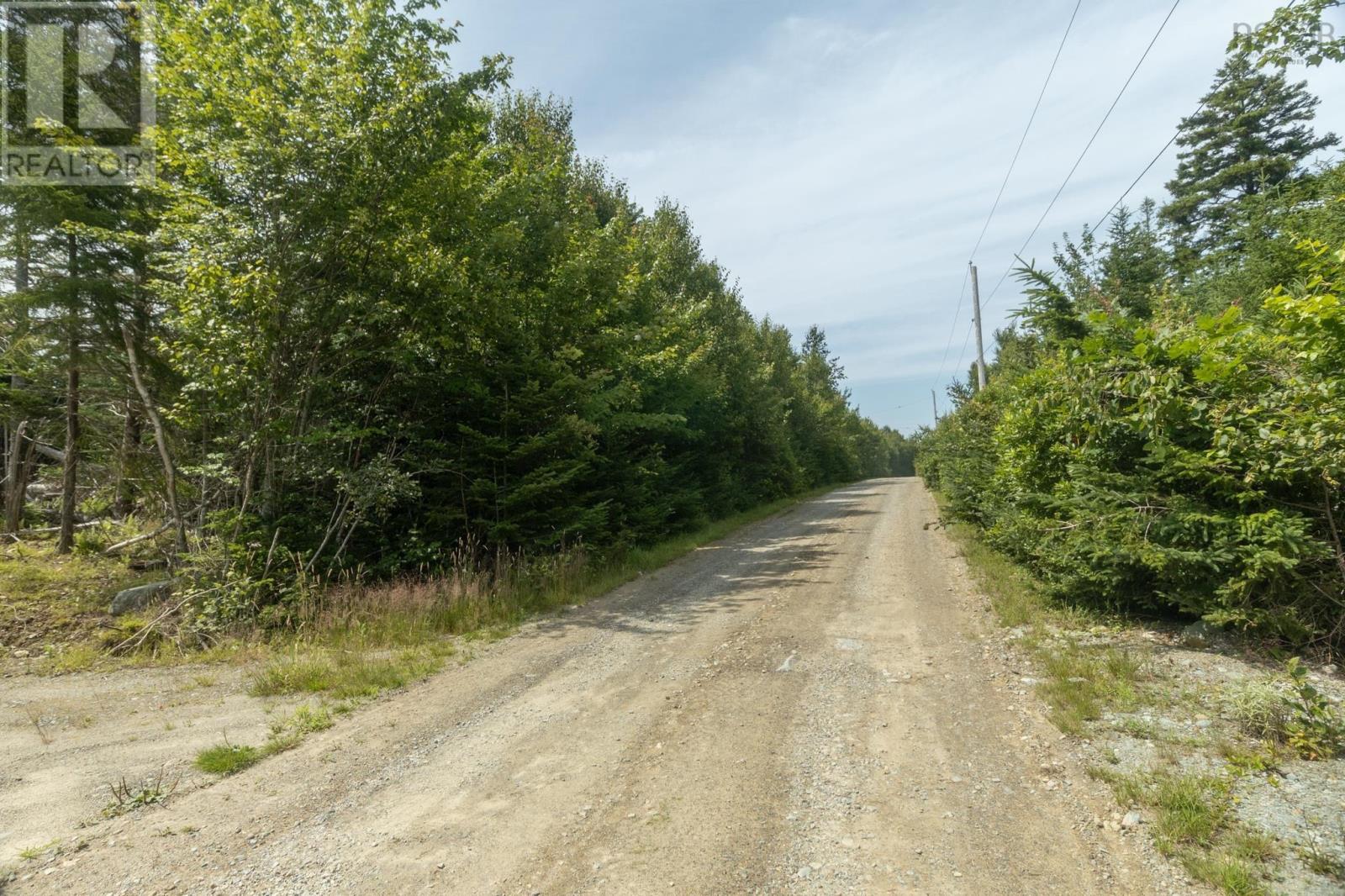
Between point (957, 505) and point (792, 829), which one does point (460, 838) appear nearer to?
point (792, 829)

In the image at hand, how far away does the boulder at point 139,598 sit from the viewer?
9.26 metres

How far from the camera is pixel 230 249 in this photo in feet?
27.5

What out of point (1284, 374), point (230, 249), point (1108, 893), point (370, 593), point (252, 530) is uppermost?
point (230, 249)

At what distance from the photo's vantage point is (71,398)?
1263cm

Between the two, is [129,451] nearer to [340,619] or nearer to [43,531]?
[43,531]

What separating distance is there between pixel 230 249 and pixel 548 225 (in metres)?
6.38

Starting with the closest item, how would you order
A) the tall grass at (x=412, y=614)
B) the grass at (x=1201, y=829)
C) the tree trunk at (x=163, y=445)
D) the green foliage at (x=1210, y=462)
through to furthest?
the grass at (x=1201, y=829), the green foliage at (x=1210, y=462), the tall grass at (x=412, y=614), the tree trunk at (x=163, y=445)

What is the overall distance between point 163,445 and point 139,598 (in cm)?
224

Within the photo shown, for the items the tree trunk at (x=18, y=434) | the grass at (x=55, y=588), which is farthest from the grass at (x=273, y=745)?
the tree trunk at (x=18, y=434)

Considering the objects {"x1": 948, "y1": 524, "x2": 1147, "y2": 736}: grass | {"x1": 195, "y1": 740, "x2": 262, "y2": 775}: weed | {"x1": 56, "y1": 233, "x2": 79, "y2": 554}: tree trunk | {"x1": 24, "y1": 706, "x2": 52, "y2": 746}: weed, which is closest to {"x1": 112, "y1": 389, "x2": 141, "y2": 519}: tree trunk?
{"x1": 56, "y1": 233, "x2": 79, "y2": 554}: tree trunk

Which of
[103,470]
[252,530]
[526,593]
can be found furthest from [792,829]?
[103,470]

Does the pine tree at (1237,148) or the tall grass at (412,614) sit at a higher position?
the pine tree at (1237,148)

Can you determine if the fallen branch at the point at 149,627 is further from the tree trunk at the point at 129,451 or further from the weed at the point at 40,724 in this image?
the tree trunk at the point at 129,451

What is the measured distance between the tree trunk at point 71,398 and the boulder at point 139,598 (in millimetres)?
4749
